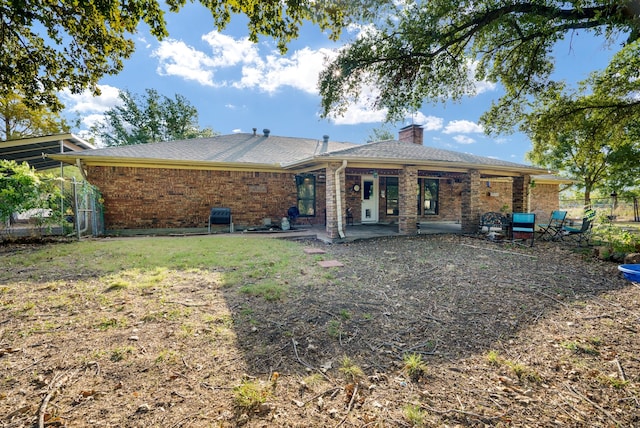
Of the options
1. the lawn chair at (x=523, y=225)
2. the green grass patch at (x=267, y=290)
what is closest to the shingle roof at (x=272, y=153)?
the lawn chair at (x=523, y=225)

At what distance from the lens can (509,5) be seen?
5.43 metres

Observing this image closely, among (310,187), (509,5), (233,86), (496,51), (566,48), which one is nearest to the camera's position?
(509,5)

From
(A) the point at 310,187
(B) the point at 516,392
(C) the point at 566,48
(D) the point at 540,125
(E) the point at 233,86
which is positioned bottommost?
(B) the point at 516,392

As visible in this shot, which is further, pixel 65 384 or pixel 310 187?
pixel 310 187

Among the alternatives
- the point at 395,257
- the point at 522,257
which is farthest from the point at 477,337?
the point at 522,257

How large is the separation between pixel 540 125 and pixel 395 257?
7297 mm

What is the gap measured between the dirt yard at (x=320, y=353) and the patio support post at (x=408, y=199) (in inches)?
189

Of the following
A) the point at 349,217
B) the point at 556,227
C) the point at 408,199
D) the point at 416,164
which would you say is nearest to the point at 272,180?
the point at 349,217

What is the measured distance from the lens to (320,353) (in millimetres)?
2721

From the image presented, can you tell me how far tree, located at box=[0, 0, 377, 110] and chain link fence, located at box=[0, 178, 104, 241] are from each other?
3.60 meters

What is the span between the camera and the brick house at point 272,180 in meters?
9.20

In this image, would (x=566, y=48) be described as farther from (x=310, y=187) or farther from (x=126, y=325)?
(x=126, y=325)

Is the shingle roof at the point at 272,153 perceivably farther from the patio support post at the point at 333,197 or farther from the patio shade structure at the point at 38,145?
the patio shade structure at the point at 38,145

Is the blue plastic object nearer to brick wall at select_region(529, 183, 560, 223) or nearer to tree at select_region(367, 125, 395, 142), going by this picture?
brick wall at select_region(529, 183, 560, 223)
